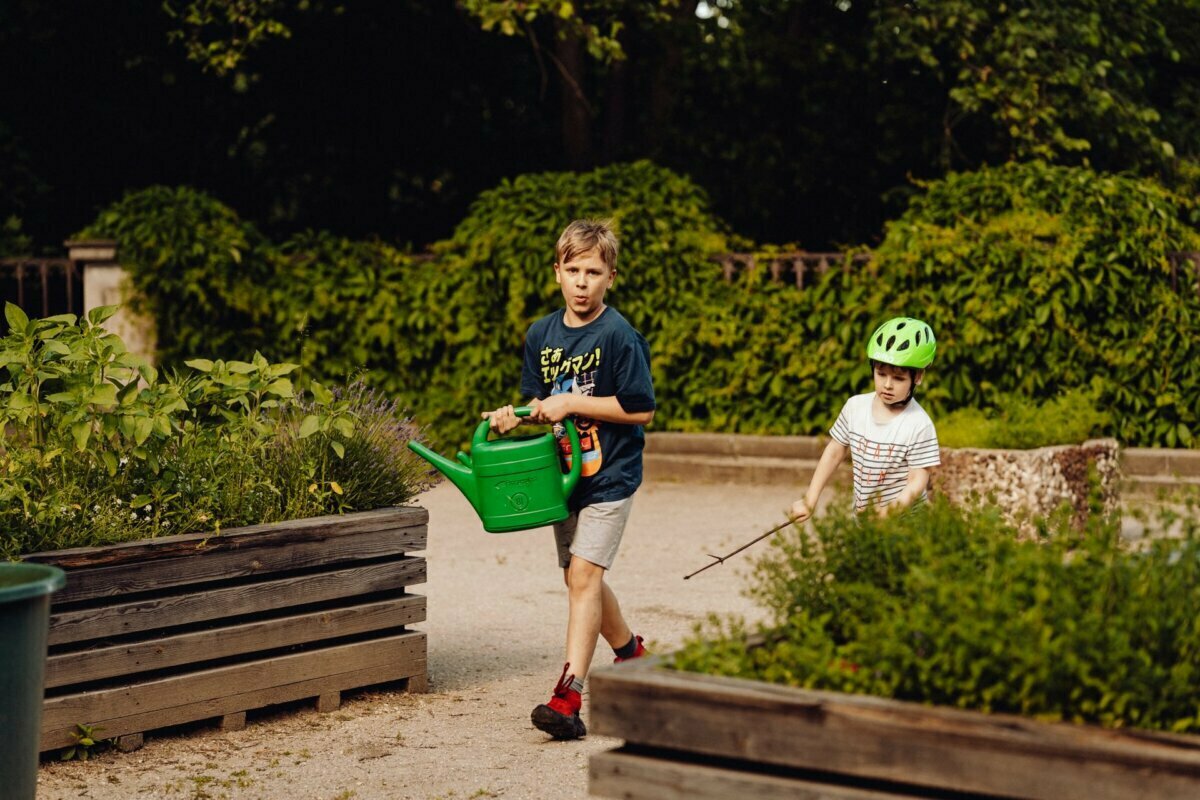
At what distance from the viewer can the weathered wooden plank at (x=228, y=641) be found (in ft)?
15.6

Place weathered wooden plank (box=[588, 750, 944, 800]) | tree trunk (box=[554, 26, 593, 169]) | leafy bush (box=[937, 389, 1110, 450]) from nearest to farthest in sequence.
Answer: weathered wooden plank (box=[588, 750, 944, 800]) < leafy bush (box=[937, 389, 1110, 450]) < tree trunk (box=[554, 26, 593, 169])

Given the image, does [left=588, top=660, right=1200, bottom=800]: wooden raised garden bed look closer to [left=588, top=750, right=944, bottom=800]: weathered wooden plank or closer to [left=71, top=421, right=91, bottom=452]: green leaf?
[left=588, top=750, right=944, bottom=800]: weathered wooden plank

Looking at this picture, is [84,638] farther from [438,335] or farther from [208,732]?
[438,335]

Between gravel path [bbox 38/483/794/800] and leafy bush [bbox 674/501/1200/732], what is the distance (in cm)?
37

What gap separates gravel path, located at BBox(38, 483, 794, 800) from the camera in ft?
15.0

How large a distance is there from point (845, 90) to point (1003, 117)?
10.8 feet

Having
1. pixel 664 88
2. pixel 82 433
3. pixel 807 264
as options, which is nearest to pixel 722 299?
pixel 807 264

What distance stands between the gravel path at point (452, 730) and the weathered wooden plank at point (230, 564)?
20.8 inches

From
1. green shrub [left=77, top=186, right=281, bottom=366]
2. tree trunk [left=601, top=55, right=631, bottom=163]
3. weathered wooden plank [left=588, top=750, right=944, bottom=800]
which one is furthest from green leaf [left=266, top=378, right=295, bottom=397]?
tree trunk [left=601, top=55, right=631, bottom=163]

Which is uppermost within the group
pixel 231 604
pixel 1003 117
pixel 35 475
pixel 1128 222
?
pixel 1003 117

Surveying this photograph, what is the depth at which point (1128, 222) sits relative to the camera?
35.8 ft

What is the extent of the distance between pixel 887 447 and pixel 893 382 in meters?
0.22

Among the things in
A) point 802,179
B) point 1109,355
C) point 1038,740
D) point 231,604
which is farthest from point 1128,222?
point 1038,740

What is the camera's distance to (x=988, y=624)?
279 cm
